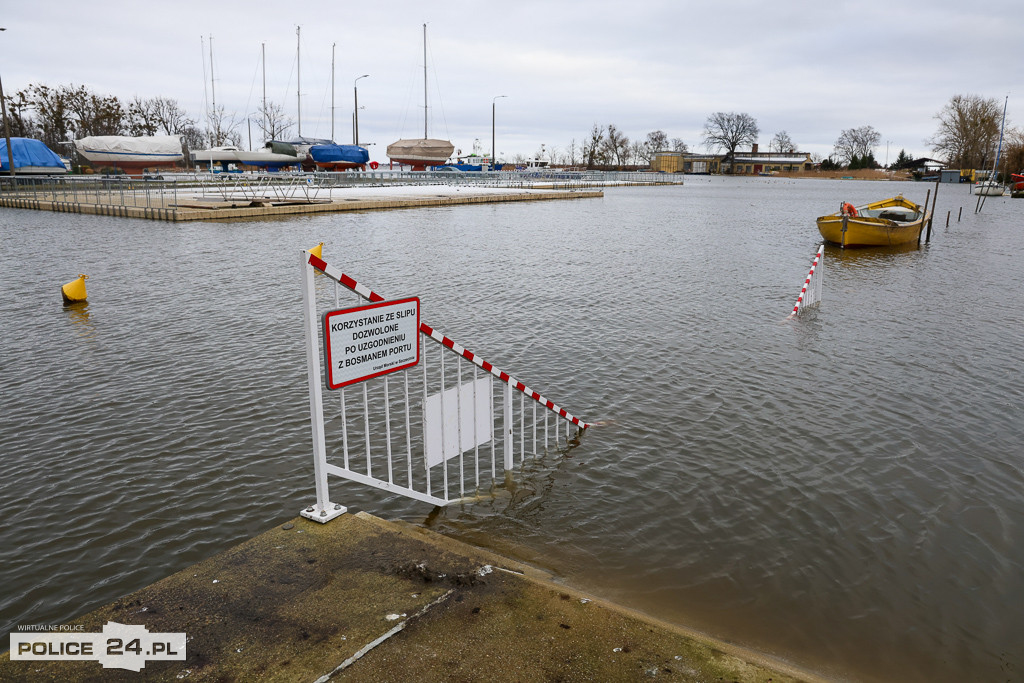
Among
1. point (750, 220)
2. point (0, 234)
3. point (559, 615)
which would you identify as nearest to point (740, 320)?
point (559, 615)

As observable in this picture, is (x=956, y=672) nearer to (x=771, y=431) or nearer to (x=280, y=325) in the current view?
(x=771, y=431)

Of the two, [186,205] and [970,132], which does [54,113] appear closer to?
[186,205]

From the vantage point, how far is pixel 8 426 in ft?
26.8

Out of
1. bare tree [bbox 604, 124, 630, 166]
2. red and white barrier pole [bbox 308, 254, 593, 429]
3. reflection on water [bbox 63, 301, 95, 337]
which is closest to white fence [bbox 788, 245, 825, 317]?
red and white barrier pole [bbox 308, 254, 593, 429]

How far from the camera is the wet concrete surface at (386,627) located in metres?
3.63

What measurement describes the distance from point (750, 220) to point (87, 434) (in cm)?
4288

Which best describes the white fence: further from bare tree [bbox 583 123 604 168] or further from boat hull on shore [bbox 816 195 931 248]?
bare tree [bbox 583 123 604 168]

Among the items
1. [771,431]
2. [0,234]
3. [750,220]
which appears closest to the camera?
[771,431]

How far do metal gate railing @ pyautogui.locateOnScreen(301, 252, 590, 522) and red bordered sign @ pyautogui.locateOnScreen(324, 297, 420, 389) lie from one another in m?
0.12

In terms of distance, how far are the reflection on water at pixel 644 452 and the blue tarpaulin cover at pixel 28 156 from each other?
40642mm

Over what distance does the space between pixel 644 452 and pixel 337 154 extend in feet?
242

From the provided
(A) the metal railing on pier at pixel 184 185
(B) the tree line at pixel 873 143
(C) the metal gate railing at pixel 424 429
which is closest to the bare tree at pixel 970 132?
(B) the tree line at pixel 873 143

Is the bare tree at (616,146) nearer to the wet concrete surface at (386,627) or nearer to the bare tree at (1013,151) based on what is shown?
the bare tree at (1013,151)

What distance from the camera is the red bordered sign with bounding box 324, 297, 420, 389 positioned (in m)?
4.78
